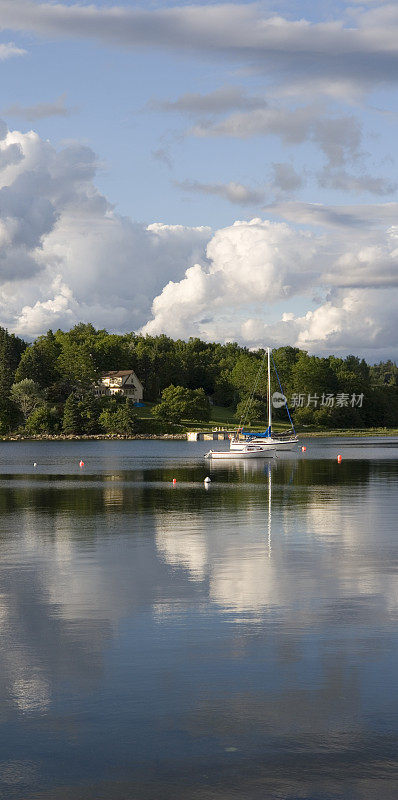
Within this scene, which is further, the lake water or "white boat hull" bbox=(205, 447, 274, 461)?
"white boat hull" bbox=(205, 447, 274, 461)

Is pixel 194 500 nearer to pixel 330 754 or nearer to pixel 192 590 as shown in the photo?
pixel 192 590

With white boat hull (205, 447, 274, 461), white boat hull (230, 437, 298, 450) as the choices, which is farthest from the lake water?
white boat hull (230, 437, 298, 450)

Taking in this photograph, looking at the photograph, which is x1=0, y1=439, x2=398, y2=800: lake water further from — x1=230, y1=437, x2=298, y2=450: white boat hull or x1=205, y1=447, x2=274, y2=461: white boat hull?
x1=230, y1=437, x2=298, y2=450: white boat hull

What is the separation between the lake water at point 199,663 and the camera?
38.7 feet

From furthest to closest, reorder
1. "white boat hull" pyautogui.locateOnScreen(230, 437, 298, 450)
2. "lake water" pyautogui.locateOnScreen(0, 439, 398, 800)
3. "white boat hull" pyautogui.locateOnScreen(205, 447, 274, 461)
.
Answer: "white boat hull" pyautogui.locateOnScreen(230, 437, 298, 450) → "white boat hull" pyautogui.locateOnScreen(205, 447, 274, 461) → "lake water" pyautogui.locateOnScreen(0, 439, 398, 800)

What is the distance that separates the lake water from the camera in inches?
464

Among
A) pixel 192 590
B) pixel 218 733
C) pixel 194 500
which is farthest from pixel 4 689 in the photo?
pixel 194 500

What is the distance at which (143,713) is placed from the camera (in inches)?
553

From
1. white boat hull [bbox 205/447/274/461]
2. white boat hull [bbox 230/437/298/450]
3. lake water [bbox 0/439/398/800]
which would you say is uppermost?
white boat hull [bbox 230/437/298/450]

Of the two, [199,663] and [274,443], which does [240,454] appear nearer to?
[274,443]

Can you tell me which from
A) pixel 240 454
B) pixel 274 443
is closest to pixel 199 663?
pixel 240 454

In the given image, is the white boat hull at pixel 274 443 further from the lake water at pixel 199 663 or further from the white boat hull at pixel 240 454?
the lake water at pixel 199 663

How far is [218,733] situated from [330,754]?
1763 millimetres

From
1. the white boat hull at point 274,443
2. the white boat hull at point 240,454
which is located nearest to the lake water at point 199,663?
the white boat hull at point 240,454
